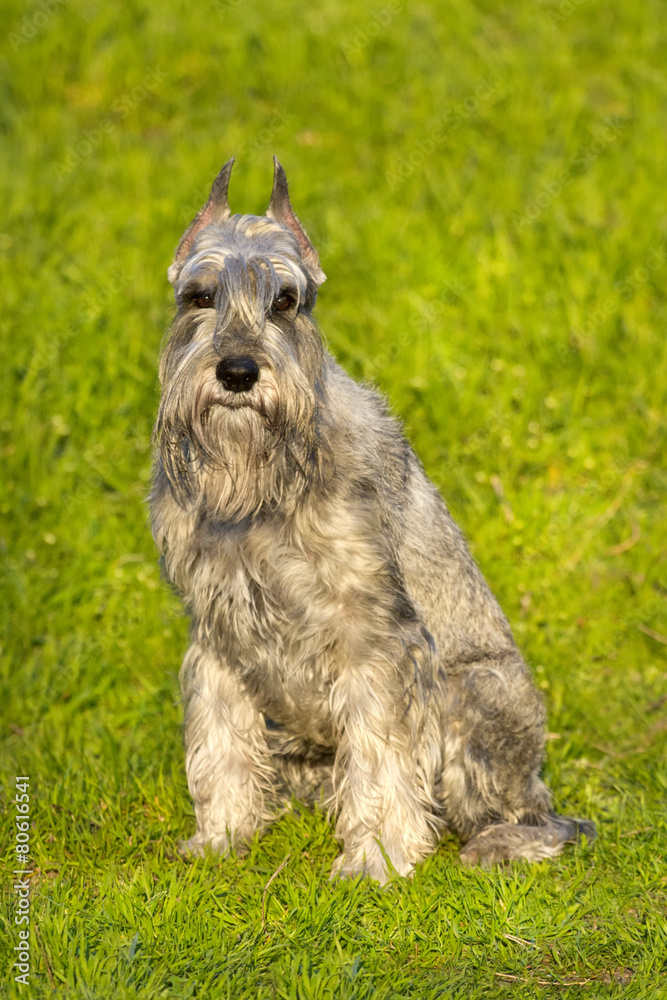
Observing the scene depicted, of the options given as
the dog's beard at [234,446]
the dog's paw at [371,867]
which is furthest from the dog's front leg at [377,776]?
the dog's beard at [234,446]

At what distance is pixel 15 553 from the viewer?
7.81m

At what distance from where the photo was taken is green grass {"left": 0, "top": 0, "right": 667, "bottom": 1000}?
474 centimetres

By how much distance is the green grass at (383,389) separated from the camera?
474 cm

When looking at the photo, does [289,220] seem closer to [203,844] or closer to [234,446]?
[234,446]

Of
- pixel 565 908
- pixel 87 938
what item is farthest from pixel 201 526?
pixel 565 908

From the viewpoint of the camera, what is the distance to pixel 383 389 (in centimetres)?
880

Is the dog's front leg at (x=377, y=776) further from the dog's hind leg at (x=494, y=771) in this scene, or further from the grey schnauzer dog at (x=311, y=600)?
the dog's hind leg at (x=494, y=771)

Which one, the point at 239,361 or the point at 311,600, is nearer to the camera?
the point at 239,361

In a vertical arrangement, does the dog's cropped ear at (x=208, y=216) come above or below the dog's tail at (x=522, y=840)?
above

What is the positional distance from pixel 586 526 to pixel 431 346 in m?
1.96

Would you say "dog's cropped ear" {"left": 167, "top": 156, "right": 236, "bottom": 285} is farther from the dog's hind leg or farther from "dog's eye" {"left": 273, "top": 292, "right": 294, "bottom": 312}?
the dog's hind leg

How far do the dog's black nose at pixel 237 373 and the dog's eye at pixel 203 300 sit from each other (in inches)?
14.1

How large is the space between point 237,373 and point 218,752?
2.05 m

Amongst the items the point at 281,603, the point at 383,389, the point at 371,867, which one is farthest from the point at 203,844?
the point at 383,389
